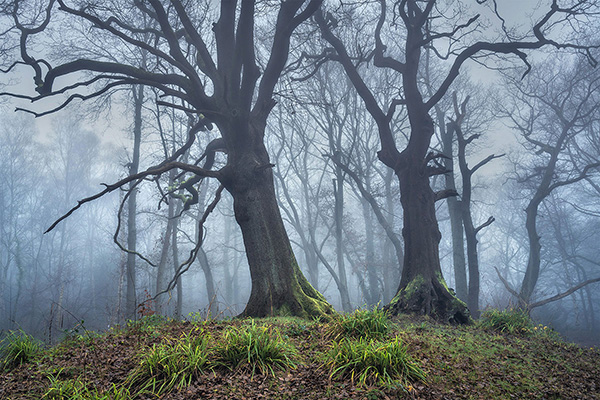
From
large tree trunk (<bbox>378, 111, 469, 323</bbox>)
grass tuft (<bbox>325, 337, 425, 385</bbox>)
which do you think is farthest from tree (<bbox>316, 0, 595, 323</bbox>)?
grass tuft (<bbox>325, 337, 425, 385</bbox>)

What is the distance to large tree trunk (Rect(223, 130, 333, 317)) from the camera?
20.6 feet

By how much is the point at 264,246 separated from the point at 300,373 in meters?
3.09

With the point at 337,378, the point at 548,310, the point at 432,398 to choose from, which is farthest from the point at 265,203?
the point at 548,310

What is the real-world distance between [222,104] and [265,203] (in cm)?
220

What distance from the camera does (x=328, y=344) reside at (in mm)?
4398

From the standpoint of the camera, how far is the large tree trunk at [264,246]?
627 cm

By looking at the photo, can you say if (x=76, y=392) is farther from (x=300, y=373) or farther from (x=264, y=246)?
(x=264, y=246)

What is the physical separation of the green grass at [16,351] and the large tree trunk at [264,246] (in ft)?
10.0

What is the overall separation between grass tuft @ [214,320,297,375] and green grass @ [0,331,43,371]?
2.71m

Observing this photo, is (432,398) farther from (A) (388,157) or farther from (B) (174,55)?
(B) (174,55)

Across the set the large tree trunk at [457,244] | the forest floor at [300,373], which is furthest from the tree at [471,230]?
the forest floor at [300,373]

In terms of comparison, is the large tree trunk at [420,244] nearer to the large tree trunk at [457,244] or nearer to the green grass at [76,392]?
the large tree trunk at [457,244]

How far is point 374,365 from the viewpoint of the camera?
143 inches

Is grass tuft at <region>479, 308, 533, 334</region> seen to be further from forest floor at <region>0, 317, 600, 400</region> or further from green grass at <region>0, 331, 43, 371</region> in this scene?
green grass at <region>0, 331, 43, 371</region>
